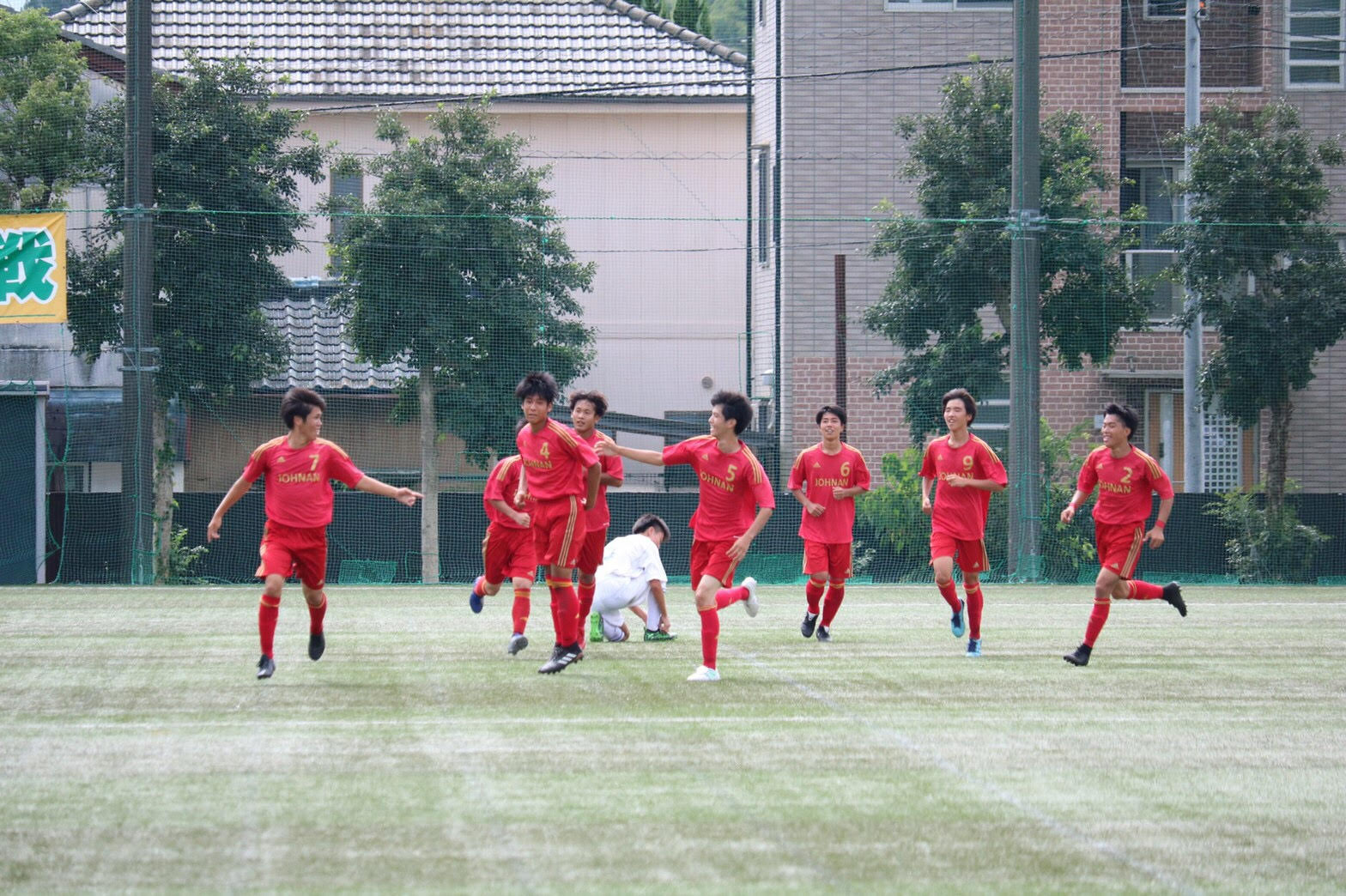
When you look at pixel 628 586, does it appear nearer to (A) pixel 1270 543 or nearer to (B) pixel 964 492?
(B) pixel 964 492

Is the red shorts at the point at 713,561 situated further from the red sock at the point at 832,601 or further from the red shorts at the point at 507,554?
the red sock at the point at 832,601

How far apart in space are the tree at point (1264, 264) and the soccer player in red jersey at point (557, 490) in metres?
14.5

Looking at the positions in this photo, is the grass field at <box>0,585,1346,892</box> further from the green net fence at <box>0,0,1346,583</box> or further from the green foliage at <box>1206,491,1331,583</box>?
the green foliage at <box>1206,491,1331,583</box>

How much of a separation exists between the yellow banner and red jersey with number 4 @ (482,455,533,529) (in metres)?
10.3

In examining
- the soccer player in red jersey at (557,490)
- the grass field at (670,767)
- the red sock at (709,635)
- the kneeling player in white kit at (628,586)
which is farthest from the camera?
the kneeling player in white kit at (628,586)

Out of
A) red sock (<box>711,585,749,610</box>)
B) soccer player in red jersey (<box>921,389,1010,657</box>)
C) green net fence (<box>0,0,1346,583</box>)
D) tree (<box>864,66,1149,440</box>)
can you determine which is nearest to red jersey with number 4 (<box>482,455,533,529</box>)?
red sock (<box>711,585,749,610</box>)

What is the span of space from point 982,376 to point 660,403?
16.1 ft

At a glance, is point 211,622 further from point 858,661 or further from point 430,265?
point 430,265

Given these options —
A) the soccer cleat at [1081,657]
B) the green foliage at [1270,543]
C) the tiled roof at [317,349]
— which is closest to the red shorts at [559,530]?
the soccer cleat at [1081,657]

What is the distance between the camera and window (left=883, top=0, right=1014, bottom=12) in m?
25.7

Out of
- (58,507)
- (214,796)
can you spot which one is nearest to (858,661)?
(214,796)

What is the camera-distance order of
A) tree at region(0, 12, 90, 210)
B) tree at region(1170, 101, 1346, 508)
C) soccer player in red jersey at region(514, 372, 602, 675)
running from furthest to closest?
tree at region(0, 12, 90, 210) → tree at region(1170, 101, 1346, 508) → soccer player in red jersey at region(514, 372, 602, 675)

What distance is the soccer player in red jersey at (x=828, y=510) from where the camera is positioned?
12195 mm

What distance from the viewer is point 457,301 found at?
831 inches
